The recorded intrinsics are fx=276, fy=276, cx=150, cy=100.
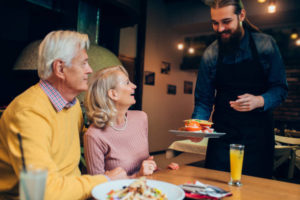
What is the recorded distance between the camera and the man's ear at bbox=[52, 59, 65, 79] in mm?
1214

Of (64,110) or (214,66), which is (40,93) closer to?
(64,110)

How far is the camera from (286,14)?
224 inches

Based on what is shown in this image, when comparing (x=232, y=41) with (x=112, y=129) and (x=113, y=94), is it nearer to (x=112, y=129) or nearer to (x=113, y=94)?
(x=113, y=94)

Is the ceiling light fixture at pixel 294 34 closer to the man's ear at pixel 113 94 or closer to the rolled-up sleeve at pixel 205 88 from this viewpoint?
the rolled-up sleeve at pixel 205 88

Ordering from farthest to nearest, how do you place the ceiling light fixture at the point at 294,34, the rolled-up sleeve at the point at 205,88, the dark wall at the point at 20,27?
the ceiling light fixture at the point at 294,34 → the dark wall at the point at 20,27 → the rolled-up sleeve at the point at 205,88

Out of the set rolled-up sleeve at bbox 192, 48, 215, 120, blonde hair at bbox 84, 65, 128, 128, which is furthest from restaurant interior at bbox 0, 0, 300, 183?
rolled-up sleeve at bbox 192, 48, 215, 120

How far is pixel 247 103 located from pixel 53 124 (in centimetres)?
103

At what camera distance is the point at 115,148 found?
1541 mm

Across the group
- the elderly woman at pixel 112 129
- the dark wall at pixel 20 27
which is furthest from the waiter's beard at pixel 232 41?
the dark wall at pixel 20 27

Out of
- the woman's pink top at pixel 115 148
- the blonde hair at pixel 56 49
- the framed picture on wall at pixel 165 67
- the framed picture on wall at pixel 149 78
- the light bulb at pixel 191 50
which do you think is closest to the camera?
the blonde hair at pixel 56 49

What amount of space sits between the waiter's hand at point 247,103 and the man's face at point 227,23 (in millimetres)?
425

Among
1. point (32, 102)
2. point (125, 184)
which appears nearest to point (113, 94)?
point (32, 102)

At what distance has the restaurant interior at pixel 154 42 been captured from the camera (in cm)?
358

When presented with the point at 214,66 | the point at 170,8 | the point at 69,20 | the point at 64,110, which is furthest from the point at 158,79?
the point at 64,110
